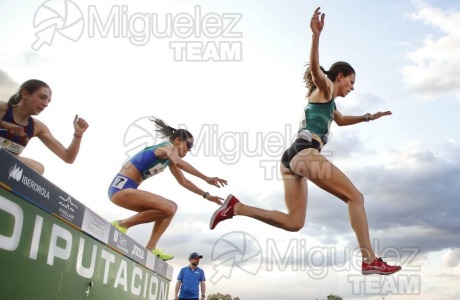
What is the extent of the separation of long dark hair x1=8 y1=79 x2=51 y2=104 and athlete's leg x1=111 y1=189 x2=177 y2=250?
2.53m

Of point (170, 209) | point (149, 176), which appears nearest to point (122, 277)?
point (170, 209)

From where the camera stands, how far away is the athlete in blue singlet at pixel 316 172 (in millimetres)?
5066

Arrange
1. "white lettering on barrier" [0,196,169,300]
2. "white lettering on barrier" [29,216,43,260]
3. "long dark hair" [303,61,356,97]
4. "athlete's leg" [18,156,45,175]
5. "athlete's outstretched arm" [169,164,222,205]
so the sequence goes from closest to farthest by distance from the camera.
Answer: "white lettering on barrier" [0,196,169,300], "white lettering on barrier" [29,216,43,260], "athlete's leg" [18,156,45,175], "long dark hair" [303,61,356,97], "athlete's outstretched arm" [169,164,222,205]

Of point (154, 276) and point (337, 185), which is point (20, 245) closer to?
point (337, 185)

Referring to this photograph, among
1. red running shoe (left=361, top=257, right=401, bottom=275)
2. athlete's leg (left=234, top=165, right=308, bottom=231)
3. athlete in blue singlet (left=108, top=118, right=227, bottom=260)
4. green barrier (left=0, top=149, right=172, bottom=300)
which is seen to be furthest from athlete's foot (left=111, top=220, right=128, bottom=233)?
red running shoe (left=361, top=257, right=401, bottom=275)

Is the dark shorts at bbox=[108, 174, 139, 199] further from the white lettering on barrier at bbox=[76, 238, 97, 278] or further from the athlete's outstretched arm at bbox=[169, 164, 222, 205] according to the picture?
the white lettering on barrier at bbox=[76, 238, 97, 278]

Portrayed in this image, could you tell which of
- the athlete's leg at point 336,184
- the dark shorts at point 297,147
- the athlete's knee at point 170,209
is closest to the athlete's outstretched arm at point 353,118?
the dark shorts at point 297,147

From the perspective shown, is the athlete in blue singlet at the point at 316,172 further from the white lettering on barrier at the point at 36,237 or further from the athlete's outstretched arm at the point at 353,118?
the white lettering on barrier at the point at 36,237

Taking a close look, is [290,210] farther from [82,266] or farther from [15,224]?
[15,224]

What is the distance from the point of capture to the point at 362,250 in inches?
201

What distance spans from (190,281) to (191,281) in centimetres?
3

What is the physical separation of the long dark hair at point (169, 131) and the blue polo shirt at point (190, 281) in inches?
202

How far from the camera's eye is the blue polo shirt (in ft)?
40.0

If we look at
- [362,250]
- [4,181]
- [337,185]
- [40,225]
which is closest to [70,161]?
[40,225]
